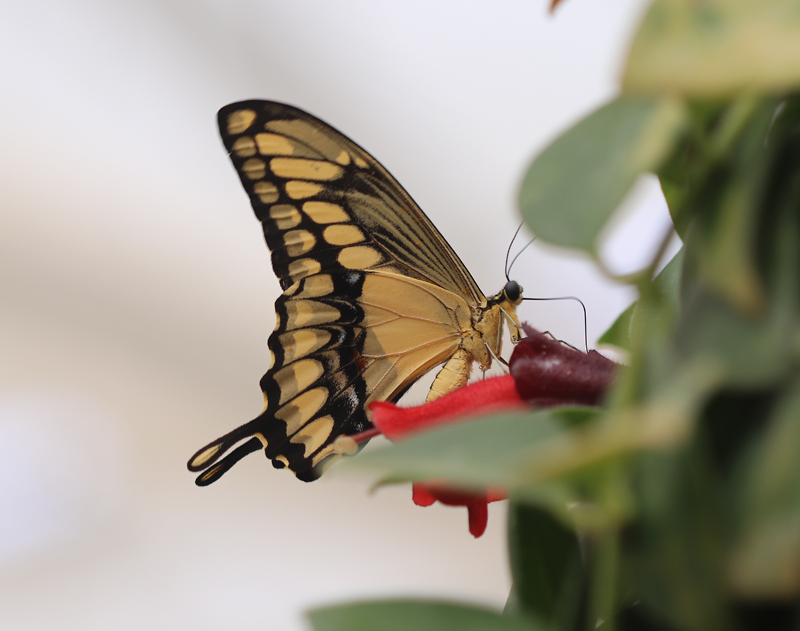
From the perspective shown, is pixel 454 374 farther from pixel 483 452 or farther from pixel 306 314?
pixel 483 452

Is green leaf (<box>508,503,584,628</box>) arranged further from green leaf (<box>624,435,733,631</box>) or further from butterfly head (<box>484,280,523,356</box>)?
butterfly head (<box>484,280,523,356</box>)

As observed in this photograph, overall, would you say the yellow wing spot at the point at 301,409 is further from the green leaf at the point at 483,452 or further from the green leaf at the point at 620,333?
the green leaf at the point at 483,452

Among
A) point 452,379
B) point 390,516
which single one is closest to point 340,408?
point 452,379

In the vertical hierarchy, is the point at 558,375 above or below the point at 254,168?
below

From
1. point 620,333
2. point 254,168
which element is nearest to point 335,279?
point 254,168

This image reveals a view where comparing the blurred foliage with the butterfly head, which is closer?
the blurred foliage

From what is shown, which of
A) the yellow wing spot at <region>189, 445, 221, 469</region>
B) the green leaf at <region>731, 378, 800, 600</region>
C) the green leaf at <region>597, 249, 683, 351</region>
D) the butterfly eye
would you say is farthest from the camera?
the butterfly eye

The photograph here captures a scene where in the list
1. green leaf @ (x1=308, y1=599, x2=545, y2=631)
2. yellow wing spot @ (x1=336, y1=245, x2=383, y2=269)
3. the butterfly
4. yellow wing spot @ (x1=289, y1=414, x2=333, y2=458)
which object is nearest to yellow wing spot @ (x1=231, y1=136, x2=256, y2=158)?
the butterfly

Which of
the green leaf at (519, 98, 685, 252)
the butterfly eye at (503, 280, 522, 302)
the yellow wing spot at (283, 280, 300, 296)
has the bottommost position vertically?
the butterfly eye at (503, 280, 522, 302)
